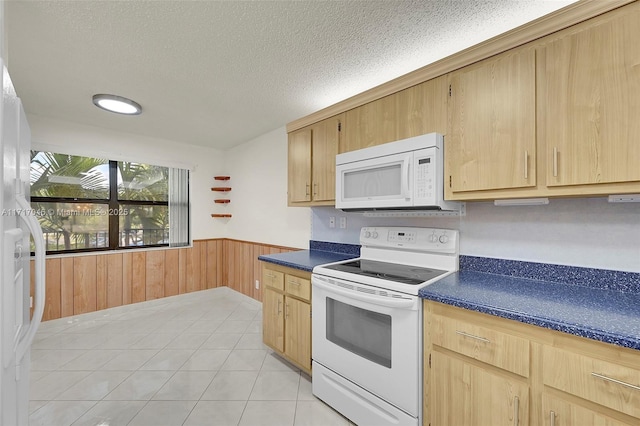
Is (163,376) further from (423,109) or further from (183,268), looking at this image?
(423,109)

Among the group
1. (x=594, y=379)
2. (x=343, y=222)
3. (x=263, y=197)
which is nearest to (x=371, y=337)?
(x=594, y=379)

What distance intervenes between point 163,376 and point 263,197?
83.7 inches

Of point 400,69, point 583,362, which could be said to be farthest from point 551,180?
point 400,69

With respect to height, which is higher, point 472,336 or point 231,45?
point 231,45

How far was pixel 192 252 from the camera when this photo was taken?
400 cm

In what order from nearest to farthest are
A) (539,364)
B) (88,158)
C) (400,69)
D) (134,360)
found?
(539,364), (400,69), (134,360), (88,158)

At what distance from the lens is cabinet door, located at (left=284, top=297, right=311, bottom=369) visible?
6.80 feet

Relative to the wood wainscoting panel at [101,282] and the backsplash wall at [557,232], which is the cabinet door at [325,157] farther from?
the wood wainscoting panel at [101,282]

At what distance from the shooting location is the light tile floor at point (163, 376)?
5.78 ft

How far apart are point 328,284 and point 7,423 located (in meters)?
1.45

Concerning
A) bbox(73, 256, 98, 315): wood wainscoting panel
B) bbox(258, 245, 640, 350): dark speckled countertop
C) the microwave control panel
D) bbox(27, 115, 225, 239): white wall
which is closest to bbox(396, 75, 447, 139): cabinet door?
the microwave control panel

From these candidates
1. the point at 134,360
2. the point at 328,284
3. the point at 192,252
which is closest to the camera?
the point at 328,284

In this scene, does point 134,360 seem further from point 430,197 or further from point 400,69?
point 400,69

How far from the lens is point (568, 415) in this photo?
3.36 feet
